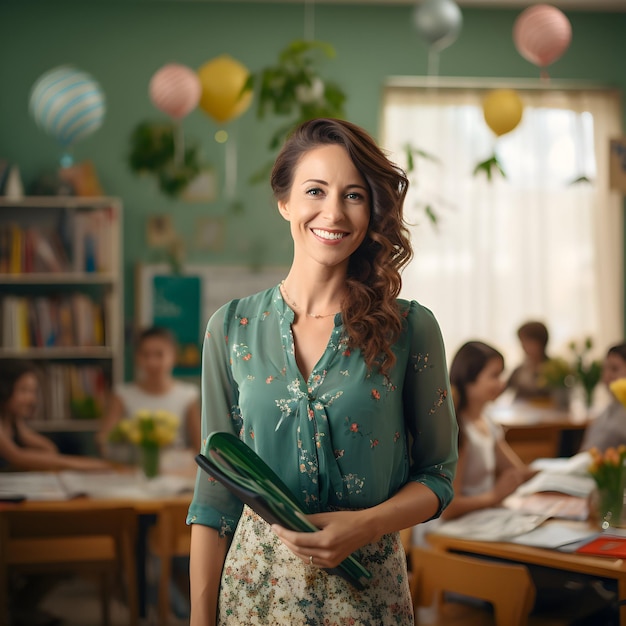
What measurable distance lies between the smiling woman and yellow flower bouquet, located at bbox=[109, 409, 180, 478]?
2224mm

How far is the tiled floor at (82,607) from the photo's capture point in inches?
160

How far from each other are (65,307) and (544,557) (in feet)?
12.9

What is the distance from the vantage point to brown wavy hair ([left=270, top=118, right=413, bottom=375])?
1.38 metres

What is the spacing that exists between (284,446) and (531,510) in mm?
1963

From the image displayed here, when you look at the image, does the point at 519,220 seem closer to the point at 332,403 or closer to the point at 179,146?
the point at 179,146

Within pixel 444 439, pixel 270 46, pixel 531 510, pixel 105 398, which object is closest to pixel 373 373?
pixel 444 439

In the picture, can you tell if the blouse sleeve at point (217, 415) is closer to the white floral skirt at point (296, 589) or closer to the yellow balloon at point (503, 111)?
the white floral skirt at point (296, 589)

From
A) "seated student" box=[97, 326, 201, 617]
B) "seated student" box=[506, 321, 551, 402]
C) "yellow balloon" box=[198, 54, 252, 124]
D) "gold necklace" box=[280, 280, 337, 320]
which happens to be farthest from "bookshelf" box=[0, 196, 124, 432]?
"gold necklace" box=[280, 280, 337, 320]

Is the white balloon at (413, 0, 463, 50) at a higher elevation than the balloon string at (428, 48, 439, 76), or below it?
below

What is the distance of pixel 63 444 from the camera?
5.90 m

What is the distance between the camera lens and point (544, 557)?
259 cm

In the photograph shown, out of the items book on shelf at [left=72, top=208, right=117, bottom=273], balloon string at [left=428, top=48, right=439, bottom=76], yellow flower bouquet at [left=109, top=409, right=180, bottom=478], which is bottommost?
yellow flower bouquet at [left=109, top=409, right=180, bottom=478]

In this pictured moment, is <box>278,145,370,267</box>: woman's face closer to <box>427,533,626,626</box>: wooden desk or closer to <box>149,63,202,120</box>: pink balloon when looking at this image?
<box>427,533,626,626</box>: wooden desk

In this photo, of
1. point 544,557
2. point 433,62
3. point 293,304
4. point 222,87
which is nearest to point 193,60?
point 222,87
